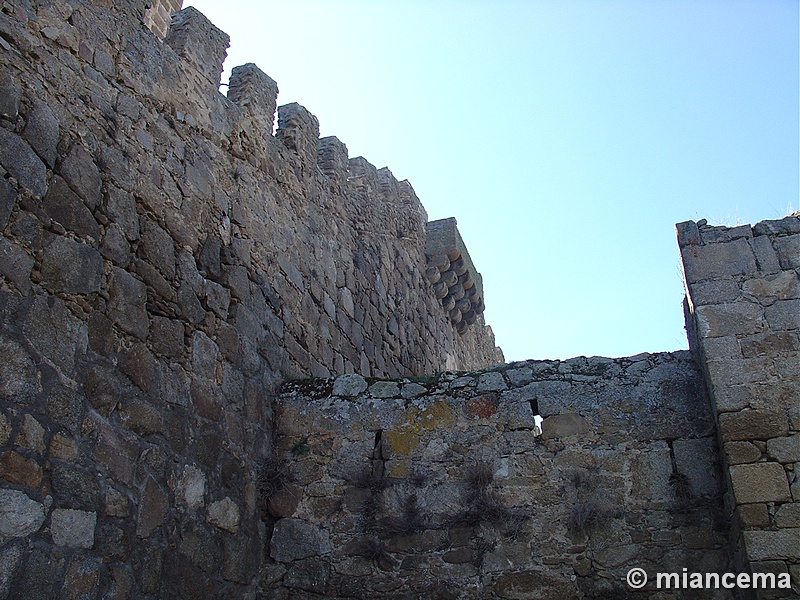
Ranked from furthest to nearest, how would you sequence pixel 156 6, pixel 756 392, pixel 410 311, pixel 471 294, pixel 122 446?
pixel 471 294 → pixel 410 311 → pixel 156 6 → pixel 756 392 → pixel 122 446

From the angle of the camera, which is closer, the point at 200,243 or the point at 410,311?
the point at 200,243

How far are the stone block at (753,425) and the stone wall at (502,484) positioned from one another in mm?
410

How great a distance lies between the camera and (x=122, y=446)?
3.96 metres

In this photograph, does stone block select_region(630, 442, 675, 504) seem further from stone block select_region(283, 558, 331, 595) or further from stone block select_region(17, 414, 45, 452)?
stone block select_region(17, 414, 45, 452)

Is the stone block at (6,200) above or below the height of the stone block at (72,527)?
above

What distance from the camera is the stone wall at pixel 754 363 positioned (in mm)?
4250

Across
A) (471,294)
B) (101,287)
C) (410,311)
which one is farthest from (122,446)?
(471,294)

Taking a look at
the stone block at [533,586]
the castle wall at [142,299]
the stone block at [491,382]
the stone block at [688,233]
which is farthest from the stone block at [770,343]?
the castle wall at [142,299]

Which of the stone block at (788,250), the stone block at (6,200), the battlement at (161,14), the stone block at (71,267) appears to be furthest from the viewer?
the battlement at (161,14)

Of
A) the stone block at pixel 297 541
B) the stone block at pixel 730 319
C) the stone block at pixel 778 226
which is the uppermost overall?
the stone block at pixel 778 226

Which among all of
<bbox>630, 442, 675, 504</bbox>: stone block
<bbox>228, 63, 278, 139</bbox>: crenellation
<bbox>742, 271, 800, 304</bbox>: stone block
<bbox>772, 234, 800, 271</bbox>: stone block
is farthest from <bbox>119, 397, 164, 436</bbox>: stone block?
<bbox>772, 234, 800, 271</bbox>: stone block

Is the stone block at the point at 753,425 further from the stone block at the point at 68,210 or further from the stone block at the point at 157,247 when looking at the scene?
the stone block at the point at 68,210

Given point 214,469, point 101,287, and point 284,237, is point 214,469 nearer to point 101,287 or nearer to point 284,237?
point 101,287

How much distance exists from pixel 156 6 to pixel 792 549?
768 cm
